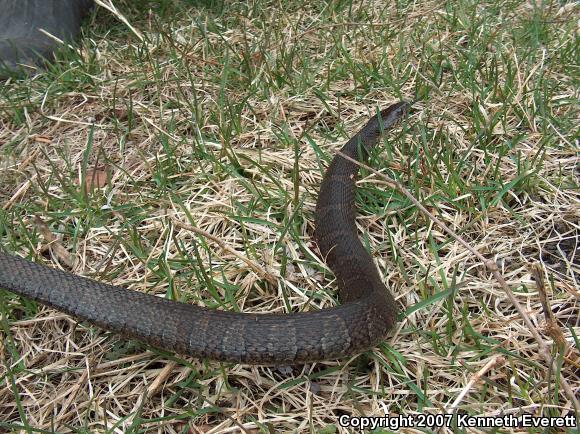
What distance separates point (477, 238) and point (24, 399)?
2597 millimetres

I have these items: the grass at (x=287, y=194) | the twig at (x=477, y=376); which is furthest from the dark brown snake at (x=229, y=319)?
the twig at (x=477, y=376)

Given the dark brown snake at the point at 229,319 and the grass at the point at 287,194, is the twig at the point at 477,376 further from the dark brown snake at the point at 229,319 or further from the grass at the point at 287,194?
the dark brown snake at the point at 229,319

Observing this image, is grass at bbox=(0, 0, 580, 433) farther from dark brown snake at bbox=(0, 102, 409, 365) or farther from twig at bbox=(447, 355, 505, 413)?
dark brown snake at bbox=(0, 102, 409, 365)

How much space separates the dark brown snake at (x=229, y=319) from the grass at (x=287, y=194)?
15 cm

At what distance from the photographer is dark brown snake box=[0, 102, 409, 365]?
265 cm

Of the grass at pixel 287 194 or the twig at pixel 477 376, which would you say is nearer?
the twig at pixel 477 376

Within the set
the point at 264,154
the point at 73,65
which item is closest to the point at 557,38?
the point at 264,154

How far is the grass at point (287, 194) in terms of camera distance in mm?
2684

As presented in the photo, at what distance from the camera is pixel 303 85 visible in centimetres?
455

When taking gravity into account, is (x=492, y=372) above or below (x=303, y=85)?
below

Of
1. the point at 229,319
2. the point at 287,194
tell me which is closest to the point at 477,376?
the point at 229,319

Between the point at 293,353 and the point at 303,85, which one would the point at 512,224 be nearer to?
the point at 293,353

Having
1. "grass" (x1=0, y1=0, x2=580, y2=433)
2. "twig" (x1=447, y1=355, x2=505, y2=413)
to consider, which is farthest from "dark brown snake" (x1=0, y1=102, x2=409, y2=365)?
"twig" (x1=447, y1=355, x2=505, y2=413)

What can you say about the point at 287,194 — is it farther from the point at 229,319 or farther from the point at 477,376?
the point at 477,376
